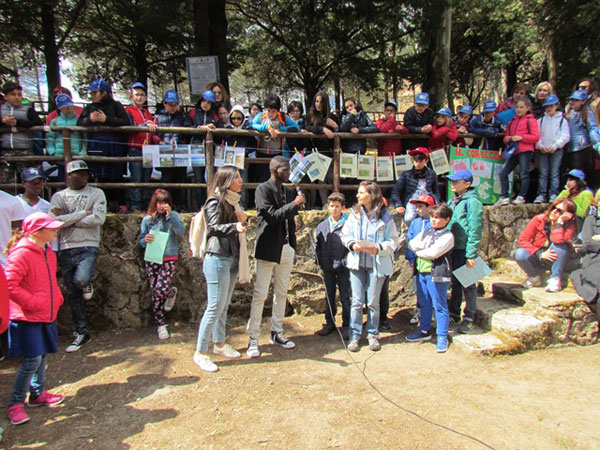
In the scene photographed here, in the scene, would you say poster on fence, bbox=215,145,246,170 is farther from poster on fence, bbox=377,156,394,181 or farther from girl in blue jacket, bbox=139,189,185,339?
poster on fence, bbox=377,156,394,181

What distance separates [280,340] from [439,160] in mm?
3875

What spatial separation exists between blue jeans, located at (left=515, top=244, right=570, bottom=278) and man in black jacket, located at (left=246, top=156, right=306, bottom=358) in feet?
10.8

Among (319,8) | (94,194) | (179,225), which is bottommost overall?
(179,225)

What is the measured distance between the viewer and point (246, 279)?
437cm

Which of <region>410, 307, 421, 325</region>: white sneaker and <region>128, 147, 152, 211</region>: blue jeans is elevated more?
<region>128, 147, 152, 211</region>: blue jeans

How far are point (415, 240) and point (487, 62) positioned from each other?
19.0 m

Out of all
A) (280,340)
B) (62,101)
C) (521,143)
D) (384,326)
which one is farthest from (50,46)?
(521,143)

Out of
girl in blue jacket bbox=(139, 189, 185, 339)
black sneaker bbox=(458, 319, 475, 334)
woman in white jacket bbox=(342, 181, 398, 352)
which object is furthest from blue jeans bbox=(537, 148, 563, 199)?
girl in blue jacket bbox=(139, 189, 185, 339)

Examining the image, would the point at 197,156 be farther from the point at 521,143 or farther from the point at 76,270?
the point at 521,143

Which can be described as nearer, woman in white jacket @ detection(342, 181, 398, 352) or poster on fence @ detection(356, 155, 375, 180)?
woman in white jacket @ detection(342, 181, 398, 352)

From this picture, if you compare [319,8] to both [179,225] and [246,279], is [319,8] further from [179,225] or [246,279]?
[246,279]

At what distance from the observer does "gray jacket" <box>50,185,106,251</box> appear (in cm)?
484

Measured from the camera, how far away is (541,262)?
5.73 meters

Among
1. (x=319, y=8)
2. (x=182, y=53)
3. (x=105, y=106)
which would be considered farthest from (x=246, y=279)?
(x=182, y=53)
